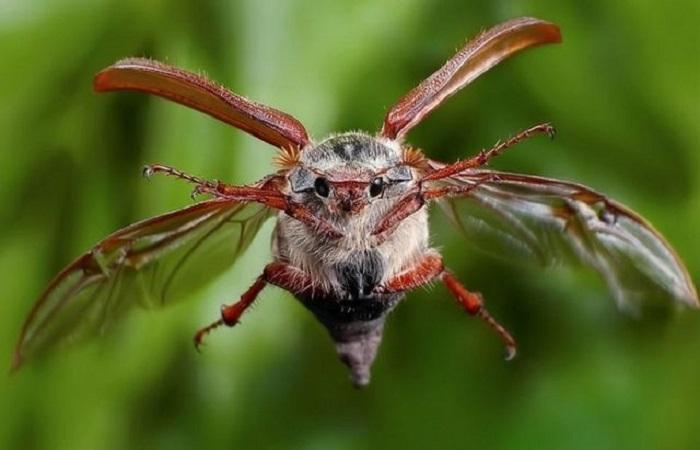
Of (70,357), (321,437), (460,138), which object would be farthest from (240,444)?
(460,138)

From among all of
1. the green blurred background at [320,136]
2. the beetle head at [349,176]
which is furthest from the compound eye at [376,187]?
the green blurred background at [320,136]

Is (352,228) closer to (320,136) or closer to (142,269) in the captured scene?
(142,269)

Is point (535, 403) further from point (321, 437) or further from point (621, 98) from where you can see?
point (621, 98)

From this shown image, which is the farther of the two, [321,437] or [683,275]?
[321,437]

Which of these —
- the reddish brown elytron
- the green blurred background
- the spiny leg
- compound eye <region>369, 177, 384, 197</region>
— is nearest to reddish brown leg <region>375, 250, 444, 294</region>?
the reddish brown elytron

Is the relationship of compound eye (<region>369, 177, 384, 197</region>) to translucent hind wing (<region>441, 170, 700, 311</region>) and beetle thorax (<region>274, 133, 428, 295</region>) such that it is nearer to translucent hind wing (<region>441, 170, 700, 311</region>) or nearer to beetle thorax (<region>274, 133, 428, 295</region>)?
beetle thorax (<region>274, 133, 428, 295</region>)

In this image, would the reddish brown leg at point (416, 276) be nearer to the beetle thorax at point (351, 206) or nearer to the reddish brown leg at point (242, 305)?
the beetle thorax at point (351, 206)
